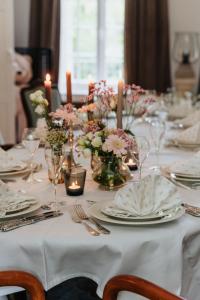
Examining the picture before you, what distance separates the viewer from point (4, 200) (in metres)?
1.49

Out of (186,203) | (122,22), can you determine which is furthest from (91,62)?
(186,203)

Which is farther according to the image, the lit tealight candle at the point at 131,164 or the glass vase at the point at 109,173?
the lit tealight candle at the point at 131,164

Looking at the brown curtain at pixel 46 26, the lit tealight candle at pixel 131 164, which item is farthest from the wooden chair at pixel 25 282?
the brown curtain at pixel 46 26

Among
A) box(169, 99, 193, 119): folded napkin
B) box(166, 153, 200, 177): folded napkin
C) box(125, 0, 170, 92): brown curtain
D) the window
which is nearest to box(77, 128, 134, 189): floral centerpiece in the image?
box(166, 153, 200, 177): folded napkin

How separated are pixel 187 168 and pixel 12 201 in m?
0.79

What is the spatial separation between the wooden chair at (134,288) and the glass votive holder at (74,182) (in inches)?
19.4

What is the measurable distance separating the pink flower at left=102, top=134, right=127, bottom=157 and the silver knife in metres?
0.31

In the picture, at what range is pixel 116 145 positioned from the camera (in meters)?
1.63

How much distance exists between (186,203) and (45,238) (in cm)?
55

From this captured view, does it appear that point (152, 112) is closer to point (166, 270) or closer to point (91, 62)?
point (166, 270)

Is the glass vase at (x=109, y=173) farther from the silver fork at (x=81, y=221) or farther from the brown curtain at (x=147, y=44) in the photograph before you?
the brown curtain at (x=147, y=44)

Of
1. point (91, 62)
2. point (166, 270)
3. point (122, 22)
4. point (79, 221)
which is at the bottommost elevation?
point (166, 270)

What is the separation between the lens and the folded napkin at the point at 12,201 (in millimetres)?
1448

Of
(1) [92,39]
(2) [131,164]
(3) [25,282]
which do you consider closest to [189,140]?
(2) [131,164]
